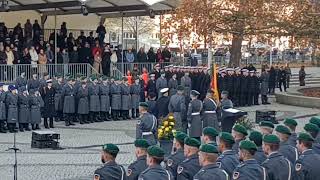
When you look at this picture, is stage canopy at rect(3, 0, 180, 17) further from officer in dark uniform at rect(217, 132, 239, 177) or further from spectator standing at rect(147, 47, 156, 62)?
officer in dark uniform at rect(217, 132, 239, 177)

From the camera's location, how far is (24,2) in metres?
33.9

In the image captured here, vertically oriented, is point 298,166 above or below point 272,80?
above

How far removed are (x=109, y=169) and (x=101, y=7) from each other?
27987 mm

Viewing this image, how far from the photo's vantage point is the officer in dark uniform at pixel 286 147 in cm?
1048

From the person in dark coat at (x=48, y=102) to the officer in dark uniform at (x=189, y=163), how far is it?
14.5 metres

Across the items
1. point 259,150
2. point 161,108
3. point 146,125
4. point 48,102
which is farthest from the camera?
point 48,102

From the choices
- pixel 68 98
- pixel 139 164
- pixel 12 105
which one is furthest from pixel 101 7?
pixel 139 164

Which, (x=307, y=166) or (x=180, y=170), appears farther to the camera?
(x=307, y=166)

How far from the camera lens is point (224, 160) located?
9688 millimetres

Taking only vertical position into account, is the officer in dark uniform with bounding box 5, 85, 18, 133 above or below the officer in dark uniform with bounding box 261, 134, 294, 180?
below

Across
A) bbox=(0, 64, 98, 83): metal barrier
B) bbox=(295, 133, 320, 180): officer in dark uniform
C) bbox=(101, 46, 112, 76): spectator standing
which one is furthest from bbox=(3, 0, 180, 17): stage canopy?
bbox=(295, 133, 320, 180): officer in dark uniform

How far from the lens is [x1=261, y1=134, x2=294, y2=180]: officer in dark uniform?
9.29 metres

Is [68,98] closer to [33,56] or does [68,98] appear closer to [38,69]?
[38,69]

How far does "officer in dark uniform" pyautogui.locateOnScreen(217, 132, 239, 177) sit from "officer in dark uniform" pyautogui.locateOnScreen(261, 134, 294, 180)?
46 cm
